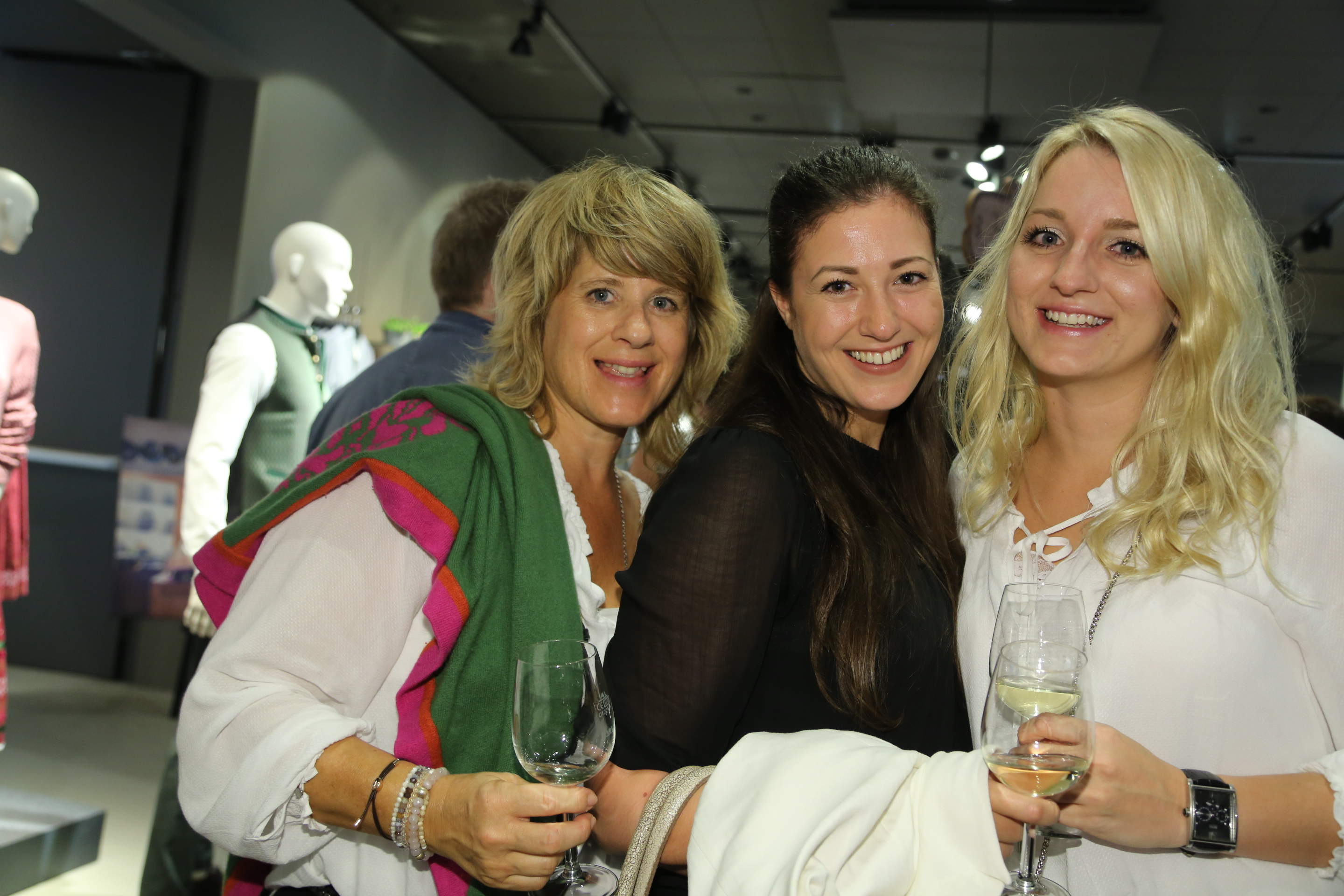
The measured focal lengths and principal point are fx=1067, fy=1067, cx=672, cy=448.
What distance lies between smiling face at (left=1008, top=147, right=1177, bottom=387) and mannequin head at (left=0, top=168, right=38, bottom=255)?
2.72 m

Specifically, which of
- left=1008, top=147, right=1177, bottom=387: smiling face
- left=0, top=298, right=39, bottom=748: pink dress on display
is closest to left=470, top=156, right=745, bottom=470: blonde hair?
left=1008, top=147, right=1177, bottom=387: smiling face

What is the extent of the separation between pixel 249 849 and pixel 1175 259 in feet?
5.02

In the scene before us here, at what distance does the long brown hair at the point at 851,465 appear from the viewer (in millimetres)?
1467

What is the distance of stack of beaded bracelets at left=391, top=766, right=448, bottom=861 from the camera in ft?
4.40

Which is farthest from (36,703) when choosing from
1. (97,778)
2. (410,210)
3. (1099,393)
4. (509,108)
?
(509,108)

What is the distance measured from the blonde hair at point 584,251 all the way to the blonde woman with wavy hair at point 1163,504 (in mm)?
519

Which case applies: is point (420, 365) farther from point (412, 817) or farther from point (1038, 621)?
point (1038, 621)

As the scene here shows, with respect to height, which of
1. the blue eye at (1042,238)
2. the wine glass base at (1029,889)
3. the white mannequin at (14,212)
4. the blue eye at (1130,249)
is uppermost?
the white mannequin at (14,212)

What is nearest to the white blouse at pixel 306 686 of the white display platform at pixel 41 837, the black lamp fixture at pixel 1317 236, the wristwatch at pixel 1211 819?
the wristwatch at pixel 1211 819

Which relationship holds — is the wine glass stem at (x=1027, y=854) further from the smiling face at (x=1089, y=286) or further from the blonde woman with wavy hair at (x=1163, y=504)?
the smiling face at (x=1089, y=286)

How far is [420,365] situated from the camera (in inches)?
115

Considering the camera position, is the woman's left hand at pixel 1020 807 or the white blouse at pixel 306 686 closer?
the woman's left hand at pixel 1020 807

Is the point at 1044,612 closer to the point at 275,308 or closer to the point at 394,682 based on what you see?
the point at 394,682

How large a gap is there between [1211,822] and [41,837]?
3.39 m
